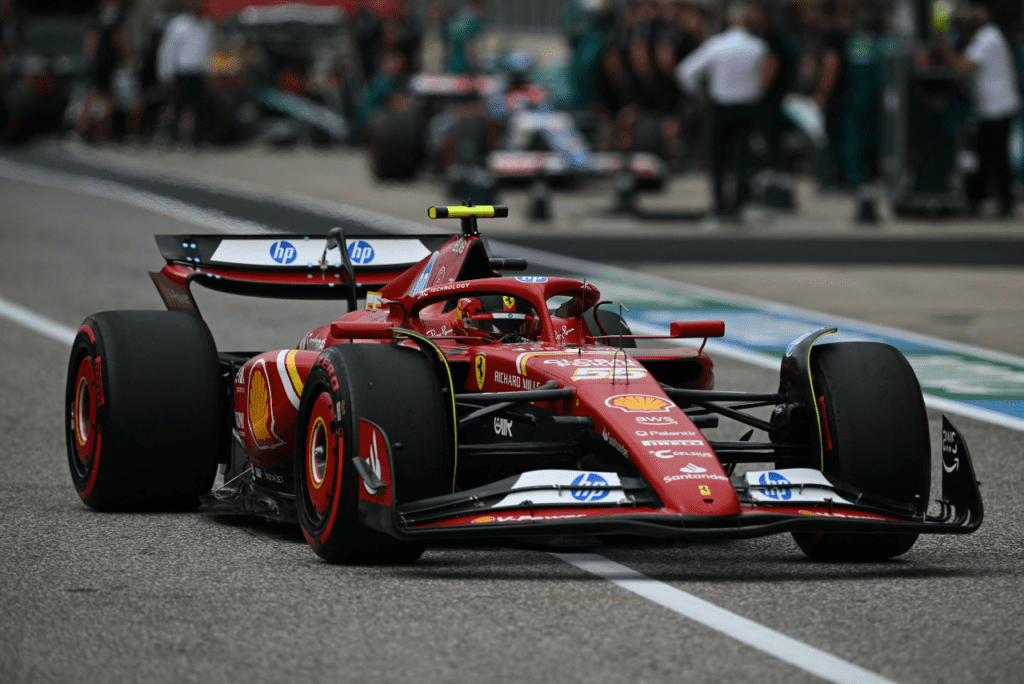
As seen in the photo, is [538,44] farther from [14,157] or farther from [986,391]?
[986,391]

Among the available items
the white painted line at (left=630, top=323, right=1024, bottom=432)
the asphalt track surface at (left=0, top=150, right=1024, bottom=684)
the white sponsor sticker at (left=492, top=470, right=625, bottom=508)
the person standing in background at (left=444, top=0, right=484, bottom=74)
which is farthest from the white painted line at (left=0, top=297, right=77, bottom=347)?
the person standing in background at (left=444, top=0, right=484, bottom=74)

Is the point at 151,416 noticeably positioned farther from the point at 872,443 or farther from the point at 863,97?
the point at 863,97

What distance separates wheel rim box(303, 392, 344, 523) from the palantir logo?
54.4 inches

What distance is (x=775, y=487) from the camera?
602 cm

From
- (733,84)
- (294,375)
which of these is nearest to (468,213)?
(294,375)

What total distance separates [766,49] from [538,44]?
101 ft

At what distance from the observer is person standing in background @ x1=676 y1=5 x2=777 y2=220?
19.8 m

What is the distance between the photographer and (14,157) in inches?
1145

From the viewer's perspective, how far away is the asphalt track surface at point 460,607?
491cm

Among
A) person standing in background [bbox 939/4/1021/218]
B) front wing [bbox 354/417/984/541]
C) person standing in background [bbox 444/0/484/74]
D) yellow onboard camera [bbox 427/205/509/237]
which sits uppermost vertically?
person standing in background [bbox 444/0/484/74]

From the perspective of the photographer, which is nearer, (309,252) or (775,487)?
(775,487)

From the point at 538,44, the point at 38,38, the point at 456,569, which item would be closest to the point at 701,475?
the point at 456,569

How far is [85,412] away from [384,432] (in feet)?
7.22

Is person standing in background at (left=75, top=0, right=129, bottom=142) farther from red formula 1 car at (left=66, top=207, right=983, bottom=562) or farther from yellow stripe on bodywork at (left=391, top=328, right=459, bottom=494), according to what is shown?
yellow stripe on bodywork at (left=391, top=328, right=459, bottom=494)
